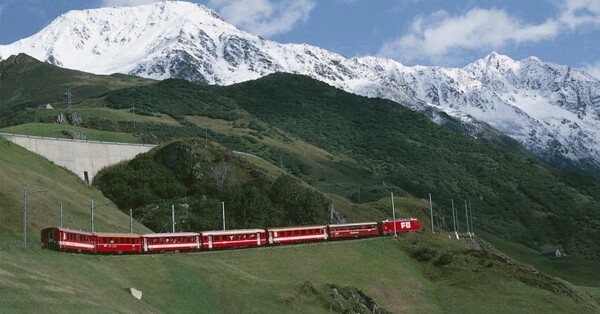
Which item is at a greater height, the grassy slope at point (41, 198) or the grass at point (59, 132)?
the grass at point (59, 132)

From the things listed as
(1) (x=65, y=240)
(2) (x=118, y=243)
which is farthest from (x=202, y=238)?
(1) (x=65, y=240)

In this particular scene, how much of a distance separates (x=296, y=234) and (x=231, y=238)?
9687 mm

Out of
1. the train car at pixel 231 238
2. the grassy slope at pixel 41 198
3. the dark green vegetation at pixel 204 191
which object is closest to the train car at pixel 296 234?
the train car at pixel 231 238

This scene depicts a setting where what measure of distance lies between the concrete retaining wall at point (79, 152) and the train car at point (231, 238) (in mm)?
41718

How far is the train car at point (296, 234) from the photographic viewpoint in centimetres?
9588

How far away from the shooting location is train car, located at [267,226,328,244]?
95875 millimetres

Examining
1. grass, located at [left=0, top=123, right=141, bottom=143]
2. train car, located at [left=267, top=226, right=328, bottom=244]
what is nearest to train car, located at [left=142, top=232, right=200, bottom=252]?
train car, located at [left=267, top=226, right=328, bottom=244]

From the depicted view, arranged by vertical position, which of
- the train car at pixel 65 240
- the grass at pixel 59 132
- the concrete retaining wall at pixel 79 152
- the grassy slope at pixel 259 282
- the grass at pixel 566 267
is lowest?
the grass at pixel 566 267

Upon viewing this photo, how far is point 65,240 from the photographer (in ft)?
239

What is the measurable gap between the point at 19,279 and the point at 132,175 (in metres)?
73.4

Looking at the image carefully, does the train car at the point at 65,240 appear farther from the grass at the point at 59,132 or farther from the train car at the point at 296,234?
the grass at the point at 59,132


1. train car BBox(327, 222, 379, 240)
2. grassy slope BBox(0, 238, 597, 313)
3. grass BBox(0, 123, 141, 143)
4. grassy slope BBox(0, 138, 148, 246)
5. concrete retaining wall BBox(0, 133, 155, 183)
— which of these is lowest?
grassy slope BBox(0, 238, 597, 313)

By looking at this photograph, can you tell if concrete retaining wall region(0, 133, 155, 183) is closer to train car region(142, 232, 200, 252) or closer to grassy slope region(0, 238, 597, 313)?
train car region(142, 232, 200, 252)

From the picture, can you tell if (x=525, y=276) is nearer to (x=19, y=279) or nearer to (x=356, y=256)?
(x=356, y=256)
